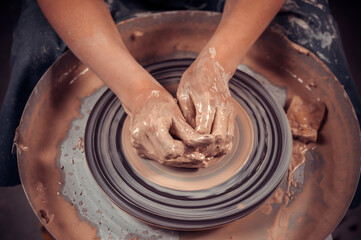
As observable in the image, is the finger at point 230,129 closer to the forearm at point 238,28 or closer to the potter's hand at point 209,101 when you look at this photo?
the potter's hand at point 209,101

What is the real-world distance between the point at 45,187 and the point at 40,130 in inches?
9.8

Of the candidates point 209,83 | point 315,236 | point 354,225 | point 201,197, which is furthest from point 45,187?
point 354,225

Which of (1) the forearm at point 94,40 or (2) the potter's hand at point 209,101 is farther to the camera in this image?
(1) the forearm at point 94,40

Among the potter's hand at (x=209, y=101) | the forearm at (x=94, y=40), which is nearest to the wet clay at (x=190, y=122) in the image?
the potter's hand at (x=209, y=101)

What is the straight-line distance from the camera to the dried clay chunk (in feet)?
4.19

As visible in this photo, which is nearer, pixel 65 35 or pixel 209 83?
pixel 209 83

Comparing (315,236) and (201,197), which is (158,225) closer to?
(201,197)

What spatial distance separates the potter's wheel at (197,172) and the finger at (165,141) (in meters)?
0.14

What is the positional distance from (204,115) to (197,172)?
0.22 meters

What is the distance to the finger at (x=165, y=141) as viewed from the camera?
101 centimetres

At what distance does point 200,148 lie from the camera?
1.06 meters

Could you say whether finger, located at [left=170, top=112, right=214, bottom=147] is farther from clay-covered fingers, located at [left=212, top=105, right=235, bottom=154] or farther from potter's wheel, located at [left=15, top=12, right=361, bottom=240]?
potter's wheel, located at [left=15, top=12, right=361, bottom=240]

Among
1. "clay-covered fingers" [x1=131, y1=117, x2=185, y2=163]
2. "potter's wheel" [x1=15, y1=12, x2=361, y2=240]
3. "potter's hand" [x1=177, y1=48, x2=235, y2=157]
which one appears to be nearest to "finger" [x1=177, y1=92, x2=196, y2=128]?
"potter's hand" [x1=177, y1=48, x2=235, y2=157]

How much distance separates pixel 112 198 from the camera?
1070 mm
